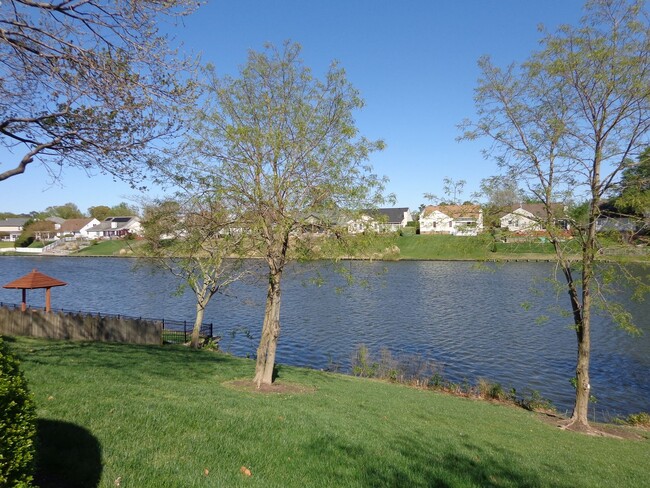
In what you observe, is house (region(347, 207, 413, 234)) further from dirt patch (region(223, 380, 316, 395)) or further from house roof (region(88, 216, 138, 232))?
house roof (region(88, 216, 138, 232))

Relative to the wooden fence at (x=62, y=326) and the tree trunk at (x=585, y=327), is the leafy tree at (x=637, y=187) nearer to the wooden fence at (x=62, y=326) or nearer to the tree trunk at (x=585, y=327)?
the tree trunk at (x=585, y=327)

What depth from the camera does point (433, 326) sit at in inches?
1182

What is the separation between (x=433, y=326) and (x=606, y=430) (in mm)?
16398

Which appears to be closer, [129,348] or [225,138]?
[225,138]

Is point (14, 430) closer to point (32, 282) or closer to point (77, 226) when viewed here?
point (32, 282)

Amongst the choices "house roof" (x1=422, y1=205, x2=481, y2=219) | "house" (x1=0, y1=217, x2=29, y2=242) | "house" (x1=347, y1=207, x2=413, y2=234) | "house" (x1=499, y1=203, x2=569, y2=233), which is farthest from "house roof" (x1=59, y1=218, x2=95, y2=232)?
"house" (x1=499, y1=203, x2=569, y2=233)

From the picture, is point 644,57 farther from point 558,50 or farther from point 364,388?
point 364,388

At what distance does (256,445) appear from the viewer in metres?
6.49

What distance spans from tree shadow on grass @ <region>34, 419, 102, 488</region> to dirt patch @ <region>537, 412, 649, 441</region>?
12.4 metres

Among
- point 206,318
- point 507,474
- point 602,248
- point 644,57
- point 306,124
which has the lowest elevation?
point 206,318

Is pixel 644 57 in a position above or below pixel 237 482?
above

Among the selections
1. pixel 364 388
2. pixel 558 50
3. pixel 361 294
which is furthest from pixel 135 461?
pixel 361 294

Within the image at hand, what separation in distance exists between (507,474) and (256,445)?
3925 mm

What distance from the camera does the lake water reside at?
20.5m
